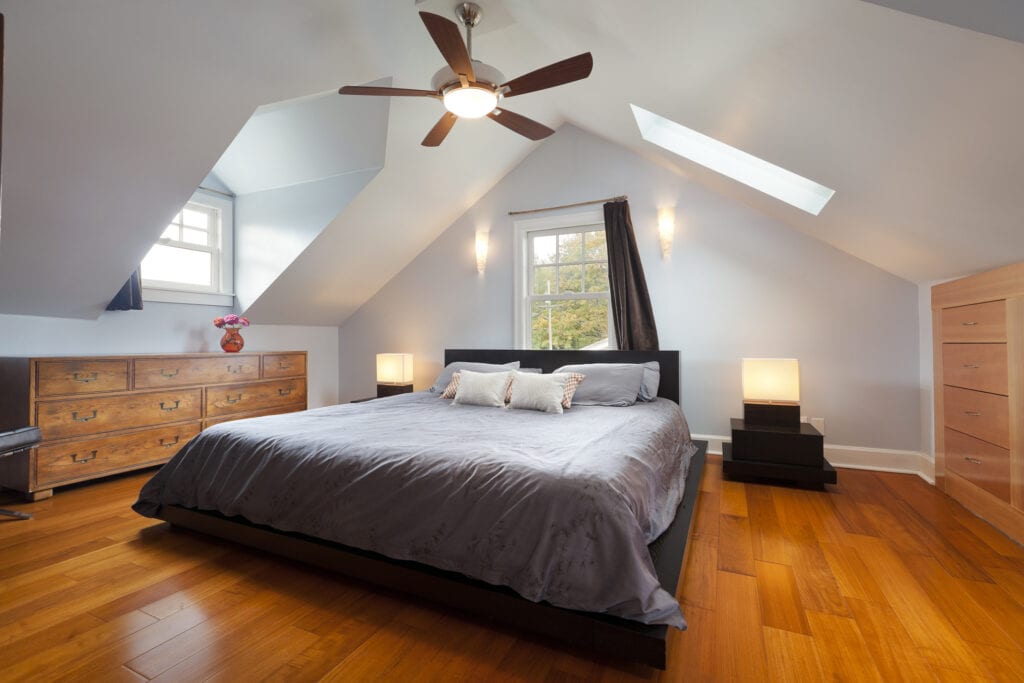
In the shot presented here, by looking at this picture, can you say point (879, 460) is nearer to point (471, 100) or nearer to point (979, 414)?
point (979, 414)

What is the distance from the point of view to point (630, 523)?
143 cm

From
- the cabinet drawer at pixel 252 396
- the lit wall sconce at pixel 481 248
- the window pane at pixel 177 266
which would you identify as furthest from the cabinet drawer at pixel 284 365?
the lit wall sconce at pixel 481 248

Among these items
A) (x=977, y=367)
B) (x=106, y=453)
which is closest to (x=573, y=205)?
(x=977, y=367)

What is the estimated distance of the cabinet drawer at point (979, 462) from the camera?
2.25 m

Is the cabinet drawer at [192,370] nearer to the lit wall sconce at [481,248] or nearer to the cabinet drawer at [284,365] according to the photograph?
the cabinet drawer at [284,365]

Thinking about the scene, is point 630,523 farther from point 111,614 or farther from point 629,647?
point 111,614

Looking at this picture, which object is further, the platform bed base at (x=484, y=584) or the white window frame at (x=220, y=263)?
the white window frame at (x=220, y=263)

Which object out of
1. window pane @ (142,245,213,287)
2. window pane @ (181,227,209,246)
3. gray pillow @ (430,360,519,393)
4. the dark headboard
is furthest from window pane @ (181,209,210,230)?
gray pillow @ (430,360,519,393)

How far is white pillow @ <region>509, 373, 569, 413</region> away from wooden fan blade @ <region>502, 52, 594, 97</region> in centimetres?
169

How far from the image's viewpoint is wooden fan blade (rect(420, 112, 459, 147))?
2559 mm

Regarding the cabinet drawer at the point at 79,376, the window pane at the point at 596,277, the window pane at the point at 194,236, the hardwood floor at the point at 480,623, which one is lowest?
A: the hardwood floor at the point at 480,623

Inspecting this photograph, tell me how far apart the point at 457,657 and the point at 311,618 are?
583 mm

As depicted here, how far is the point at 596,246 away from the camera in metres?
4.21

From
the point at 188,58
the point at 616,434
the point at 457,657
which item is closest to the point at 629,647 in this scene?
the point at 457,657
